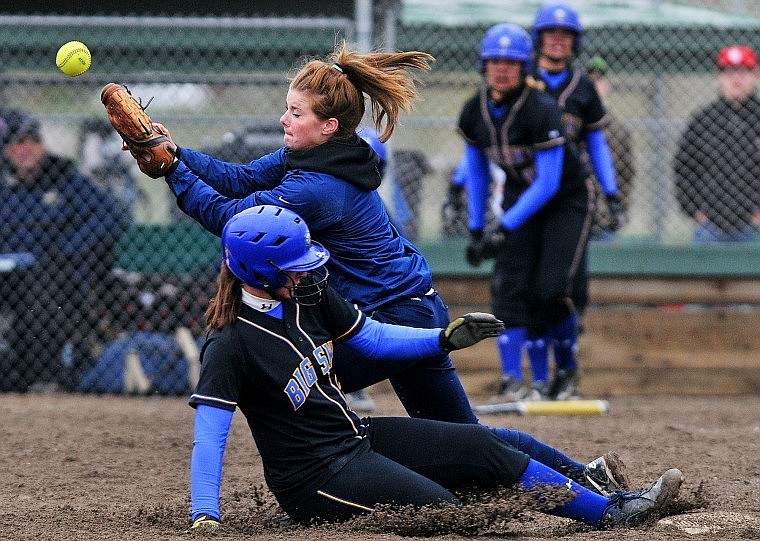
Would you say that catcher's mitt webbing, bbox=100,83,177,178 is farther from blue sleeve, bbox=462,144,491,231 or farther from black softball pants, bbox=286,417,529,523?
blue sleeve, bbox=462,144,491,231

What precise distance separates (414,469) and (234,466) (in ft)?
5.98

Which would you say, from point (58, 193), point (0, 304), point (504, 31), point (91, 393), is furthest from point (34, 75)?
point (504, 31)

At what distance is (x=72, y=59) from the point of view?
3988mm

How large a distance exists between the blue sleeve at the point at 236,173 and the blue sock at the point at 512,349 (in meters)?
3.40

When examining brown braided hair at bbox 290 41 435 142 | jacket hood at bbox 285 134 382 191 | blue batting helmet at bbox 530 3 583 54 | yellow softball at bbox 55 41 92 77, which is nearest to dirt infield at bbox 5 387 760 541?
jacket hood at bbox 285 134 382 191

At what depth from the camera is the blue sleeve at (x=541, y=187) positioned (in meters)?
6.69

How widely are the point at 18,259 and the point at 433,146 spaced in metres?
3.25

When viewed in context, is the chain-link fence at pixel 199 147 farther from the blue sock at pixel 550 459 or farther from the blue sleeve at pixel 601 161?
the blue sock at pixel 550 459

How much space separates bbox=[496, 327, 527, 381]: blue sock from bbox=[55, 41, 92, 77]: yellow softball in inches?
149

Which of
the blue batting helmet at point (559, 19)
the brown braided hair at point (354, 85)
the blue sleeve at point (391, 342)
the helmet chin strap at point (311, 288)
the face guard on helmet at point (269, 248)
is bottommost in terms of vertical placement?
the blue sleeve at point (391, 342)

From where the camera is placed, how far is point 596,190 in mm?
7246

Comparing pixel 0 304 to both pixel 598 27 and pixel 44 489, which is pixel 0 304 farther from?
pixel 598 27

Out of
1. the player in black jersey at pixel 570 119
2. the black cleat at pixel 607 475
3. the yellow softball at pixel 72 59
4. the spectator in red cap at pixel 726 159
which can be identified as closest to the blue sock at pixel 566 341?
the player in black jersey at pixel 570 119

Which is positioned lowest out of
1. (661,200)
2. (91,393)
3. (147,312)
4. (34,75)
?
(91,393)
